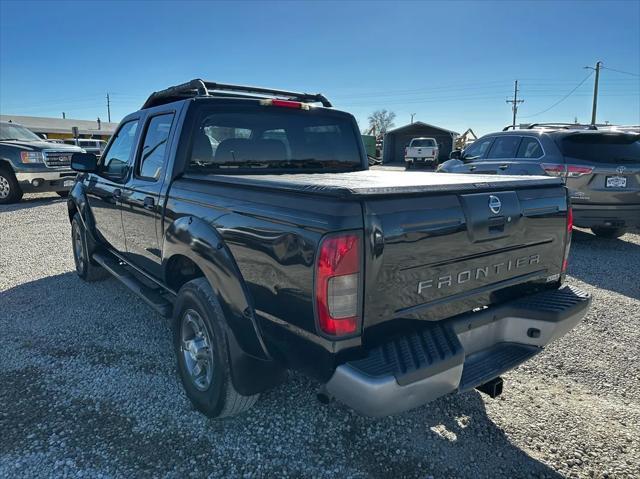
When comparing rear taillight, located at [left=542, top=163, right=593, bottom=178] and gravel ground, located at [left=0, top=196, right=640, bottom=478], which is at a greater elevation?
rear taillight, located at [left=542, top=163, right=593, bottom=178]

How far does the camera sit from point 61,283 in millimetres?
5316

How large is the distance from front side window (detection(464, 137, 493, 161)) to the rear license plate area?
2.20 m

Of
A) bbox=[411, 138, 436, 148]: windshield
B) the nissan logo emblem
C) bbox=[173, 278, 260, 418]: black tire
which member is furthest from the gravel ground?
bbox=[411, 138, 436, 148]: windshield

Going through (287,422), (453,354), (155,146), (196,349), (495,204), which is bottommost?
(287,422)

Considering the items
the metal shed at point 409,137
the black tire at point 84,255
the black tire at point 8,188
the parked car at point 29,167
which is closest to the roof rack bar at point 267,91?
the black tire at point 84,255

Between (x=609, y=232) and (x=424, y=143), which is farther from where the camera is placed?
(x=424, y=143)

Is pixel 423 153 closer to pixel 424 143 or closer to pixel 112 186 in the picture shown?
pixel 424 143

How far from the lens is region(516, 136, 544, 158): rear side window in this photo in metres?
6.98

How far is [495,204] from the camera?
7.51 ft

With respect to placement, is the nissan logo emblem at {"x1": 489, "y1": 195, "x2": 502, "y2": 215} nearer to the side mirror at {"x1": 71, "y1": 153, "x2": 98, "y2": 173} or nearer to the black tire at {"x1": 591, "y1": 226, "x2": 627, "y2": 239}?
the side mirror at {"x1": 71, "y1": 153, "x2": 98, "y2": 173}

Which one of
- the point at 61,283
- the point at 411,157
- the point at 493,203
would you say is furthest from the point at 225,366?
the point at 411,157

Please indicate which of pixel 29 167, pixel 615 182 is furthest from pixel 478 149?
pixel 29 167

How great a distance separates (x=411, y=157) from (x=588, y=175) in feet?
78.1

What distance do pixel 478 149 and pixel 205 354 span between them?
7279 millimetres
